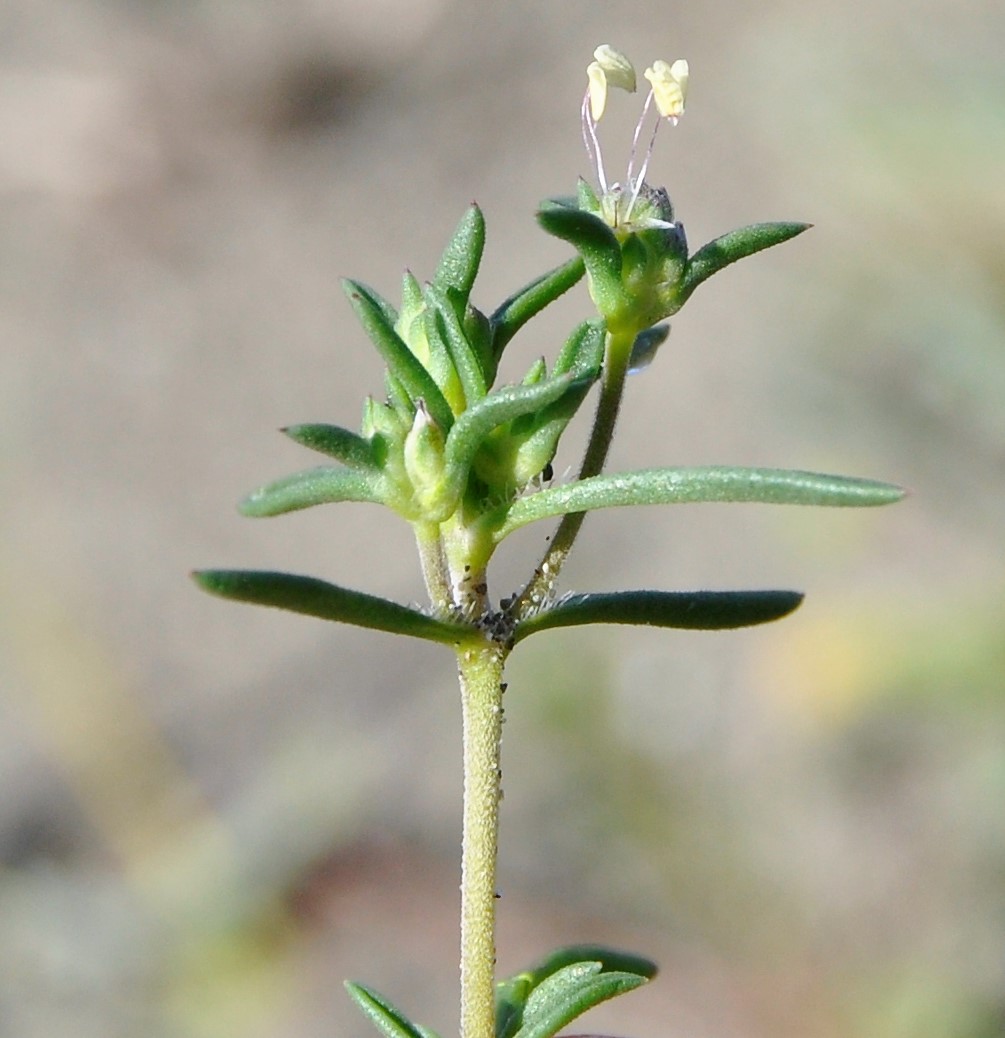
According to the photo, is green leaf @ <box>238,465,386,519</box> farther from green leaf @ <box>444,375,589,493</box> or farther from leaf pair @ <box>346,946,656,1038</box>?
leaf pair @ <box>346,946,656,1038</box>

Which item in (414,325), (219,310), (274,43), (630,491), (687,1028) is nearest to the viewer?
(630,491)

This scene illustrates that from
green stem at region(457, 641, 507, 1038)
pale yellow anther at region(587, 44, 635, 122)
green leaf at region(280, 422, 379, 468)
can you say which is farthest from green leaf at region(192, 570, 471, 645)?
pale yellow anther at region(587, 44, 635, 122)

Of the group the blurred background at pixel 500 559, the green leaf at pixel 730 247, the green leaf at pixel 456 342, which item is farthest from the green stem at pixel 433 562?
the blurred background at pixel 500 559

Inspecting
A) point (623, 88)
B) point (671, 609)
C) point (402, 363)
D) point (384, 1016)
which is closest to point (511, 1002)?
point (384, 1016)

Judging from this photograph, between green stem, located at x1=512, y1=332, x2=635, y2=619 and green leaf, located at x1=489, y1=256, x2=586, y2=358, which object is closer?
green stem, located at x1=512, y1=332, x2=635, y2=619

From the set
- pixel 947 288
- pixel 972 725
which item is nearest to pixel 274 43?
pixel 947 288

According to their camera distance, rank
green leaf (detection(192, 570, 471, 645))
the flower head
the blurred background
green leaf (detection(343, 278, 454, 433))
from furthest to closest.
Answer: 1. the blurred background
2. the flower head
3. green leaf (detection(343, 278, 454, 433))
4. green leaf (detection(192, 570, 471, 645))

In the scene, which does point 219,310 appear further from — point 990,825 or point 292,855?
point 990,825
